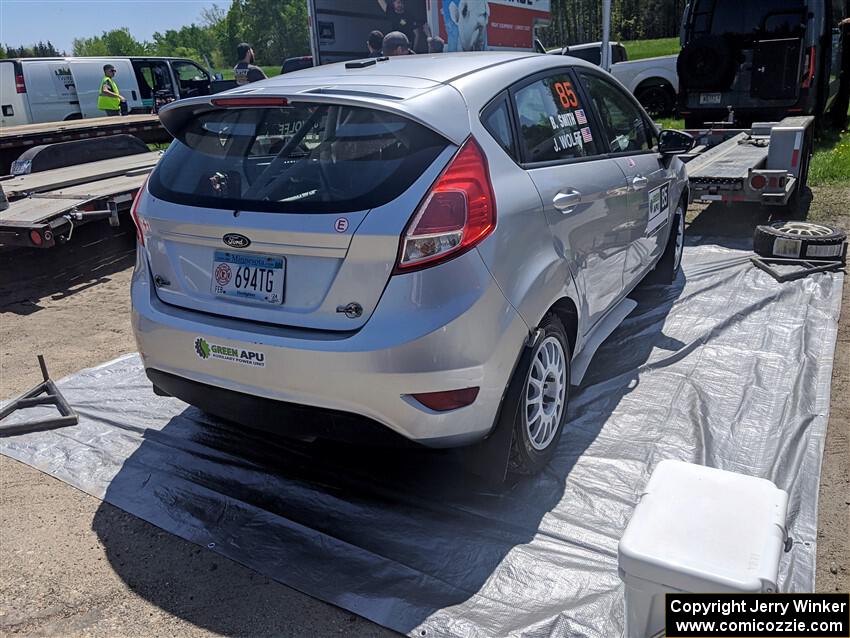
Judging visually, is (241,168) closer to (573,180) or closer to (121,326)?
(573,180)

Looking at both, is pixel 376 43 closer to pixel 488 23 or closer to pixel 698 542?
pixel 488 23

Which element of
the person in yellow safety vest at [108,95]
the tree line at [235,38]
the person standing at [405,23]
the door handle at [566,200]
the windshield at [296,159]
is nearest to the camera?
the windshield at [296,159]

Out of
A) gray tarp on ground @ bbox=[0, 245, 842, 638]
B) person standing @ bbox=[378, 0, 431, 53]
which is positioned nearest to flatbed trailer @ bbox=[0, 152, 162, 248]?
gray tarp on ground @ bbox=[0, 245, 842, 638]

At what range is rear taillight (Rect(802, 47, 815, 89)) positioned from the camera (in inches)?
411

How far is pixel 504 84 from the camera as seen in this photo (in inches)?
126

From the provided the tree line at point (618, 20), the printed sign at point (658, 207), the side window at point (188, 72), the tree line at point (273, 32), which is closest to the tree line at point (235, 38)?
the tree line at point (273, 32)

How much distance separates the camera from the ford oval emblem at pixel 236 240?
9.20 feet

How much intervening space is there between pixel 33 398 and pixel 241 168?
2.24 metres

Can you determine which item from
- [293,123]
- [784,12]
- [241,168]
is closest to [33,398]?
[241,168]

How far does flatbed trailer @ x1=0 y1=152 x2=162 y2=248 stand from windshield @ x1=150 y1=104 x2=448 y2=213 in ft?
11.4

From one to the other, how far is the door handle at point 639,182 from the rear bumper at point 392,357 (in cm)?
170

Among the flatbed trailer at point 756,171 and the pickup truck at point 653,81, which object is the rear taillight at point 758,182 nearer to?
the flatbed trailer at point 756,171

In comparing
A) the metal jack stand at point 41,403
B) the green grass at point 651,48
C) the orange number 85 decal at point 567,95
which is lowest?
the metal jack stand at point 41,403

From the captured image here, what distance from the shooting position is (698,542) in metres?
1.80
